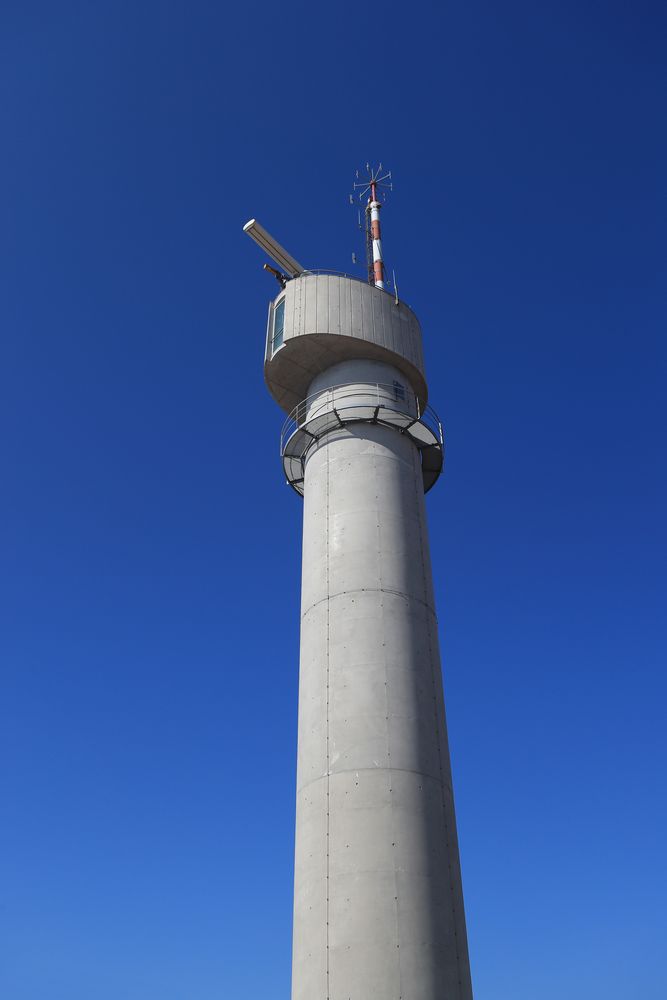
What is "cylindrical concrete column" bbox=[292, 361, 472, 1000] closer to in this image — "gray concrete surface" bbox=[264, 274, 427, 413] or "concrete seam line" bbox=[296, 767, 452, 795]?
"concrete seam line" bbox=[296, 767, 452, 795]

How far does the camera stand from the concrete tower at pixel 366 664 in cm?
1557

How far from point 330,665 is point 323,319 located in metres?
11.6

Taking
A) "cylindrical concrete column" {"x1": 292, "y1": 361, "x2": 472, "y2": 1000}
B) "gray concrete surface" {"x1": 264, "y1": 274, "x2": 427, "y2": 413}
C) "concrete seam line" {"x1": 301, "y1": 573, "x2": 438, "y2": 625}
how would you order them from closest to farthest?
"cylindrical concrete column" {"x1": 292, "y1": 361, "x2": 472, "y2": 1000} → "concrete seam line" {"x1": 301, "y1": 573, "x2": 438, "y2": 625} → "gray concrete surface" {"x1": 264, "y1": 274, "x2": 427, "y2": 413}

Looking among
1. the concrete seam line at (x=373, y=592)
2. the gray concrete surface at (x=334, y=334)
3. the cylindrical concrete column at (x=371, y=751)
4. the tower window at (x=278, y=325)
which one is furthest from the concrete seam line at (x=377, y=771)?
the tower window at (x=278, y=325)

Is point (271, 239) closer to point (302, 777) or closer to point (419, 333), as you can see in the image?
point (419, 333)

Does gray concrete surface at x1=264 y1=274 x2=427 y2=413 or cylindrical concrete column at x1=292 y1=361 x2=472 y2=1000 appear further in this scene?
gray concrete surface at x1=264 y1=274 x2=427 y2=413

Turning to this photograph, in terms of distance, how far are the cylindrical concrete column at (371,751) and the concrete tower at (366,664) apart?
0.03 meters

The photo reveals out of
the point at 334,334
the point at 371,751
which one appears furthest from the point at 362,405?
the point at 371,751

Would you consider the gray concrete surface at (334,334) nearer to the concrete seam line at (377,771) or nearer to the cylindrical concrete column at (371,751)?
the cylindrical concrete column at (371,751)

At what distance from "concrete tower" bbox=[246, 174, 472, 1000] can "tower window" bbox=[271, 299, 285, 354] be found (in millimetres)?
76

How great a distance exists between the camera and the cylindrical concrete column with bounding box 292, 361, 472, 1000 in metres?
15.4

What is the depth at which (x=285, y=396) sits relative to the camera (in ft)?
86.8

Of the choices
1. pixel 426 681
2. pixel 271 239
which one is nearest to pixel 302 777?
pixel 426 681

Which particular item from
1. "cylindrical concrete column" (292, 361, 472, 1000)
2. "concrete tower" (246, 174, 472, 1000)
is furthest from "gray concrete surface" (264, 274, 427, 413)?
"cylindrical concrete column" (292, 361, 472, 1000)
